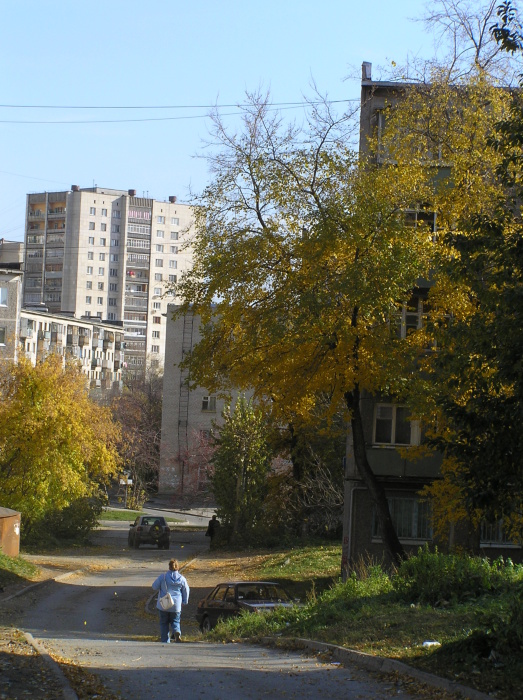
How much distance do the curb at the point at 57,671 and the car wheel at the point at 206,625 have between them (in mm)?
7033

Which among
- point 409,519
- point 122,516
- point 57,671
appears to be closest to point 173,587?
point 57,671

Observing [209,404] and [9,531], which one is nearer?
[9,531]

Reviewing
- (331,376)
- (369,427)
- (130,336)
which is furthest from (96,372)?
(331,376)

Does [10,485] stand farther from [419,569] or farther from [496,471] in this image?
[496,471]

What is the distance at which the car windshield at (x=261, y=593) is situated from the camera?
59.7 ft

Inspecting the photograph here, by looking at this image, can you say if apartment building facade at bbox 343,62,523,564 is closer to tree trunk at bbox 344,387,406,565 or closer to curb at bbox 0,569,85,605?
tree trunk at bbox 344,387,406,565

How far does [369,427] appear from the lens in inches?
1123

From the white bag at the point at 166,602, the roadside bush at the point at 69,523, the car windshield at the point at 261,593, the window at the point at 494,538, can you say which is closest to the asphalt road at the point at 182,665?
the white bag at the point at 166,602

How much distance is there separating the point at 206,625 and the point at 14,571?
9958 mm

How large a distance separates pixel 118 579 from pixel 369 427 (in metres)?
10.3

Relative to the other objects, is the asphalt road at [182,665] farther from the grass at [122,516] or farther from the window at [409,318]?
the grass at [122,516]

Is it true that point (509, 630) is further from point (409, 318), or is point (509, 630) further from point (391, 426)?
point (409, 318)

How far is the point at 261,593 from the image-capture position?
60.3 ft

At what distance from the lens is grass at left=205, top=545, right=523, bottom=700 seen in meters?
9.29
